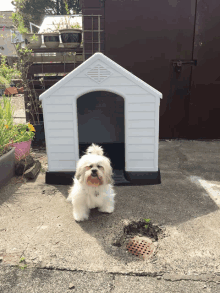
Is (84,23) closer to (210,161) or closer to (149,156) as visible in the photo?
(149,156)

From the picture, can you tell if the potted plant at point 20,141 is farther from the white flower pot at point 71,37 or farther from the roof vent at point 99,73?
the white flower pot at point 71,37

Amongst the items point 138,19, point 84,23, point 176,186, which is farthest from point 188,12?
point 176,186

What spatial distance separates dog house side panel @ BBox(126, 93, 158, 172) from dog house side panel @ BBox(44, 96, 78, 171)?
90cm

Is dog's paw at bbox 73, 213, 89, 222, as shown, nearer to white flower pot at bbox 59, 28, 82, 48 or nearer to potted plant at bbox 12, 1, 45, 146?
potted plant at bbox 12, 1, 45, 146

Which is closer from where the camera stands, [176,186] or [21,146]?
[176,186]

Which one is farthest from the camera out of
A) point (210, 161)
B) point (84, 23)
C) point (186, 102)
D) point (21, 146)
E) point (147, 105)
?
point (186, 102)

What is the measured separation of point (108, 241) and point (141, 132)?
1.85m

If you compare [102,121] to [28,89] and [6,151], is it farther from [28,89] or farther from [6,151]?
[28,89]

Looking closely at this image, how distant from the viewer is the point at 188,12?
6.00 meters

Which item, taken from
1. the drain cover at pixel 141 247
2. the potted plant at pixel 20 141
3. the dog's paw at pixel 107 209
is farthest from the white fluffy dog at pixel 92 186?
the potted plant at pixel 20 141

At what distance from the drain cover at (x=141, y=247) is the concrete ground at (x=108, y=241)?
0.21 feet

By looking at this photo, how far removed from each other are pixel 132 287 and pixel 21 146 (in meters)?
3.50

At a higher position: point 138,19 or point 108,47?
point 138,19

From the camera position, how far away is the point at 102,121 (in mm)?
5145
